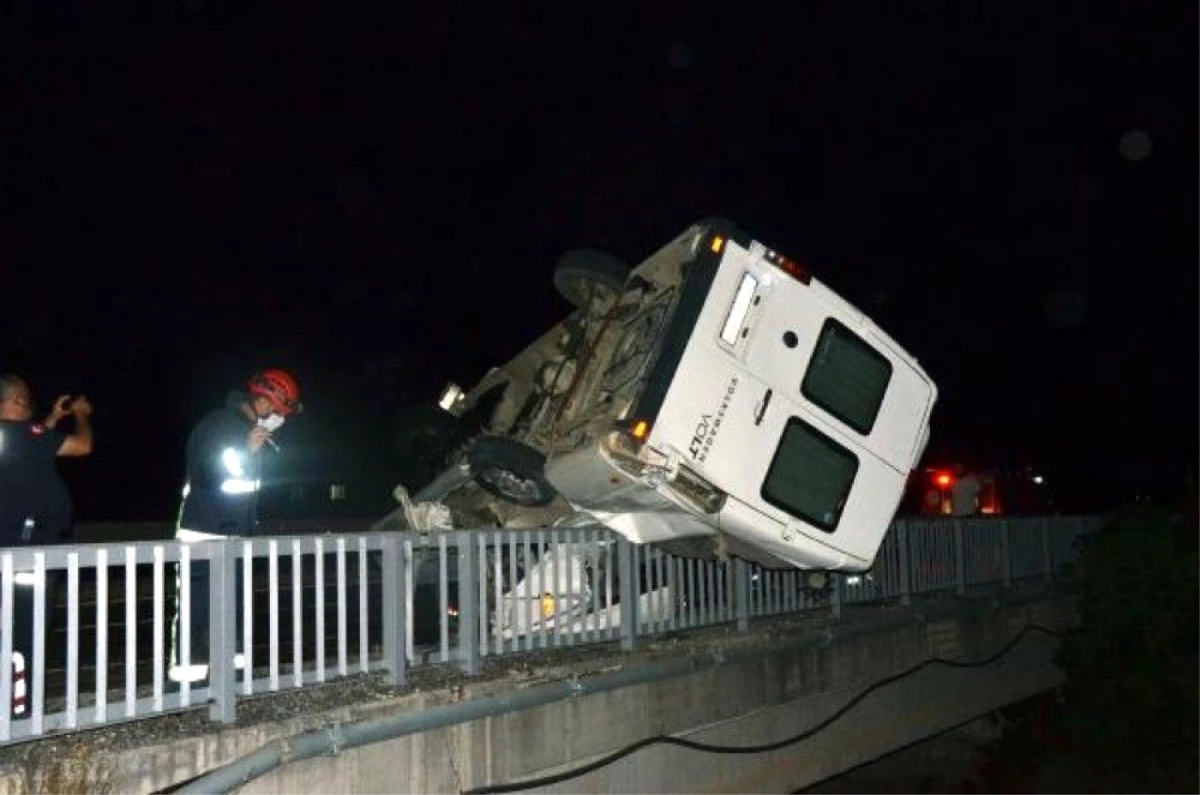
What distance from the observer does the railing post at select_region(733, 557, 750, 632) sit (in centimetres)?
842

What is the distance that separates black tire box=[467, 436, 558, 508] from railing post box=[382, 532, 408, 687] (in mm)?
1578

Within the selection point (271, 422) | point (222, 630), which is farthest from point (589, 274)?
point (222, 630)

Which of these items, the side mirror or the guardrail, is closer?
the guardrail

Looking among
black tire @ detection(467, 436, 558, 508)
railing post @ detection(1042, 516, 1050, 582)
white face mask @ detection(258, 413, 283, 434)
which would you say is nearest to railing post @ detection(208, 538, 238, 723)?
white face mask @ detection(258, 413, 283, 434)

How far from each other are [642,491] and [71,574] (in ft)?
10.7

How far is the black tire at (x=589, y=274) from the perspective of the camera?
855 cm

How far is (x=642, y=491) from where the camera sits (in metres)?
6.77

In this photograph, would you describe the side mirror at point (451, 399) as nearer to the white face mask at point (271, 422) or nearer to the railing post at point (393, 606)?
the white face mask at point (271, 422)

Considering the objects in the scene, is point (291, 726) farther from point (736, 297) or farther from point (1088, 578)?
point (1088, 578)

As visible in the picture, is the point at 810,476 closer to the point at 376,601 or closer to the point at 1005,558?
the point at 376,601

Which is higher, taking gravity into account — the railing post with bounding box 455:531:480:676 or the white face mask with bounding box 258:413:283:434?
the white face mask with bounding box 258:413:283:434

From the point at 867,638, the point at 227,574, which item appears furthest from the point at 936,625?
the point at 227,574

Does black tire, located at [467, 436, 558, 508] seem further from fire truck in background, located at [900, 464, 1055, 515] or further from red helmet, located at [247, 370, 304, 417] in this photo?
fire truck in background, located at [900, 464, 1055, 515]

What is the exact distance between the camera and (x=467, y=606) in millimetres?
6234
